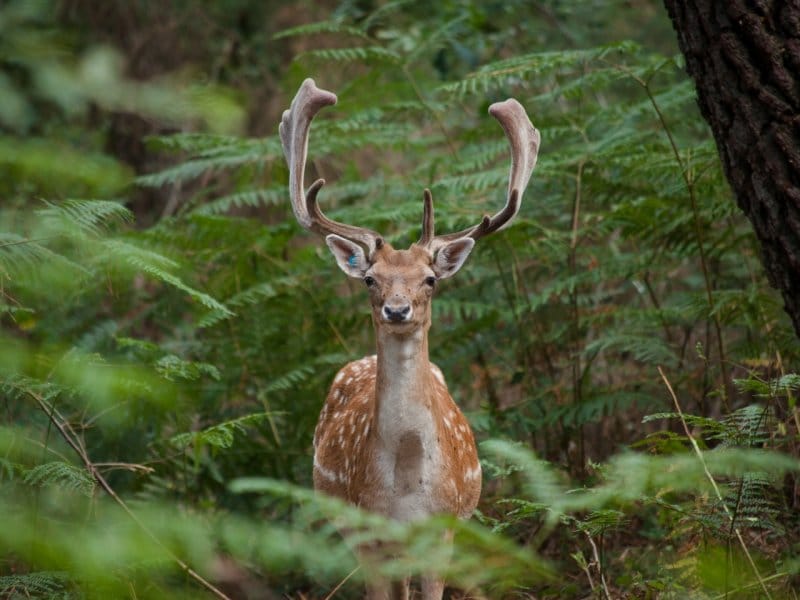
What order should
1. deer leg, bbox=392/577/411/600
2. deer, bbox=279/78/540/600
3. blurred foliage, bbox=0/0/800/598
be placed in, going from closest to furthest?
1. blurred foliage, bbox=0/0/800/598
2. deer, bbox=279/78/540/600
3. deer leg, bbox=392/577/411/600

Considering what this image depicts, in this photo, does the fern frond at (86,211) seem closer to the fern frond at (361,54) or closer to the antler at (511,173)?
the antler at (511,173)

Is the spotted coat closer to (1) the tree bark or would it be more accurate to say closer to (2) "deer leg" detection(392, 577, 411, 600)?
(2) "deer leg" detection(392, 577, 411, 600)

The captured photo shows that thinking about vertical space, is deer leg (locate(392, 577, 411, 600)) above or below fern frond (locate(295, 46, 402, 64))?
below

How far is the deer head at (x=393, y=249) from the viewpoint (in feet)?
16.4

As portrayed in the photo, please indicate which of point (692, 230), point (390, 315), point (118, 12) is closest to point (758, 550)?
point (390, 315)

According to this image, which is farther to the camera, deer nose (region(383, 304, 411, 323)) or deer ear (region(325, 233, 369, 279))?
deer ear (region(325, 233, 369, 279))

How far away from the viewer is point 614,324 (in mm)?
6930

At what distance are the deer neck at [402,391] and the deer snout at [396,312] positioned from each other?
0.15 meters

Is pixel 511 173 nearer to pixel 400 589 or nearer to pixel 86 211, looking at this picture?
pixel 400 589

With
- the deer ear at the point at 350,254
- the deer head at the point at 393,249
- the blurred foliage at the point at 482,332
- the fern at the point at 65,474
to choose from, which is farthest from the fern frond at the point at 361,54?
the fern at the point at 65,474

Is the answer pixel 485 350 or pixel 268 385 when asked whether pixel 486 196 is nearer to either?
pixel 485 350

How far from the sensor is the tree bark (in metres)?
3.73

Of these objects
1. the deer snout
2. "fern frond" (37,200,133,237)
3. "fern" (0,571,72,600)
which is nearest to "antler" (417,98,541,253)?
the deer snout

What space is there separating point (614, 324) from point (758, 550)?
2.62 meters
